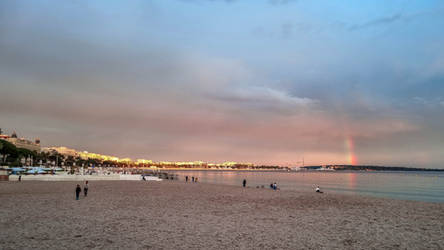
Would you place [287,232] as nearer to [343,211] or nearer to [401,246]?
[401,246]

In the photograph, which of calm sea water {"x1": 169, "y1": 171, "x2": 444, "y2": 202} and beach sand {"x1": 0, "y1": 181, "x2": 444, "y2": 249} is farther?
calm sea water {"x1": 169, "y1": 171, "x2": 444, "y2": 202}

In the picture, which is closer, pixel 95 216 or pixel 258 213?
pixel 95 216

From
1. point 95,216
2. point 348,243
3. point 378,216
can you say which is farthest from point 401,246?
point 95,216

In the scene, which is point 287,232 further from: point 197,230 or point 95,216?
point 95,216

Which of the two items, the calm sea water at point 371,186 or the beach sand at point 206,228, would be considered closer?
the beach sand at point 206,228

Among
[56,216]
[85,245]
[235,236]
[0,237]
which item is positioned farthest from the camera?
[56,216]

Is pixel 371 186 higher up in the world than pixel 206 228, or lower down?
lower down

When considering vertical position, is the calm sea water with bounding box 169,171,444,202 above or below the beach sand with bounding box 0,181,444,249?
below

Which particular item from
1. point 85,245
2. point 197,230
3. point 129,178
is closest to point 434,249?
point 197,230

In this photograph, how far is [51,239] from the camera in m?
11.3

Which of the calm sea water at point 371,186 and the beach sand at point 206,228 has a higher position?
the beach sand at point 206,228

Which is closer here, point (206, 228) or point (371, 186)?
point (206, 228)

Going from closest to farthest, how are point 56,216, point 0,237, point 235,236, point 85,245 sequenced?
point 85,245, point 0,237, point 235,236, point 56,216

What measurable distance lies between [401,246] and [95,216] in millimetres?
15168
